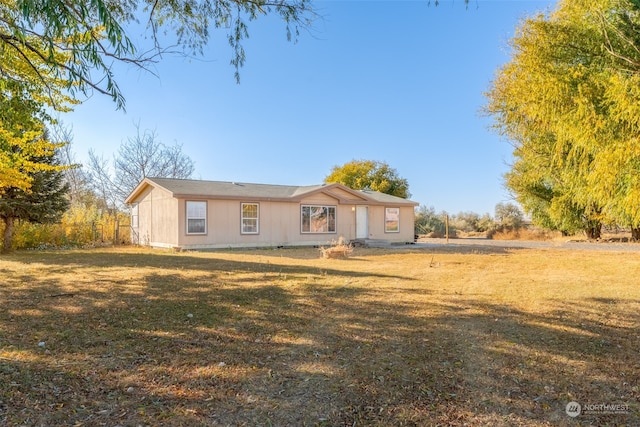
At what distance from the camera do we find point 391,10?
7.88m

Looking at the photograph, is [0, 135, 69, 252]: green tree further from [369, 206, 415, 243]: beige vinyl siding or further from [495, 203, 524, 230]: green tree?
[495, 203, 524, 230]: green tree

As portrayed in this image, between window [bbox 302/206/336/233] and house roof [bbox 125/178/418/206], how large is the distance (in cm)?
84

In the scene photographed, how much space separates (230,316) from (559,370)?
363 centimetres

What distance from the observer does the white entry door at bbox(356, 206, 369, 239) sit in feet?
62.9

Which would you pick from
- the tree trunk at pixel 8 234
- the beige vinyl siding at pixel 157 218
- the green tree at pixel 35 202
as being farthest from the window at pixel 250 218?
the tree trunk at pixel 8 234

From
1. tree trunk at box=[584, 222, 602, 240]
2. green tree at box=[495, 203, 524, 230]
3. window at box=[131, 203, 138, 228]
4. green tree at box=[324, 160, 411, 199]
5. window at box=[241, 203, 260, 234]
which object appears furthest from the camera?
green tree at box=[324, 160, 411, 199]

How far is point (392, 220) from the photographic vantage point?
20219 millimetres

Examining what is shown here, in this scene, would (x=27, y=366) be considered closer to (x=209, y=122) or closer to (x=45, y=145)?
(x=45, y=145)

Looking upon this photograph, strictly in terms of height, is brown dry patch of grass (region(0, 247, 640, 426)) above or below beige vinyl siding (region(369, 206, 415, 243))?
below

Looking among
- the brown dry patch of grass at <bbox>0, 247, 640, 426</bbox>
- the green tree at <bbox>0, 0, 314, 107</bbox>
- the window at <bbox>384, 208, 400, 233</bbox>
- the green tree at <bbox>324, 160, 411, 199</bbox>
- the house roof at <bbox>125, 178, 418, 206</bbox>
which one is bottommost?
the brown dry patch of grass at <bbox>0, 247, 640, 426</bbox>

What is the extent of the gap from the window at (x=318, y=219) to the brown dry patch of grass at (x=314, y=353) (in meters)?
10.9

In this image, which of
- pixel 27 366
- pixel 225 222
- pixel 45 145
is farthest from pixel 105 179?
pixel 27 366

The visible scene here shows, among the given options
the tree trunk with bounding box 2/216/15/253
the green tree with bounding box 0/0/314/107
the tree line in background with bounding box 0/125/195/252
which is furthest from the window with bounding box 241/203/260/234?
the green tree with bounding box 0/0/314/107

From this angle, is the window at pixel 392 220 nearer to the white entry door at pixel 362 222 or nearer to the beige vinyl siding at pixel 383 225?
the beige vinyl siding at pixel 383 225
